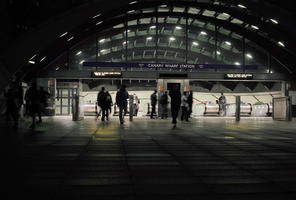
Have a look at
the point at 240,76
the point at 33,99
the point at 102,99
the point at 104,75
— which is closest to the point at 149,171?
the point at 33,99

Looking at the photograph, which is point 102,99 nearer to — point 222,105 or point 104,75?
point 104,75

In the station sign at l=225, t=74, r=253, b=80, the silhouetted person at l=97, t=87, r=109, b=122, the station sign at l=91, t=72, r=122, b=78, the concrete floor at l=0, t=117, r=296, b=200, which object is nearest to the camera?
the concrete floor at l=0, t=117, r=296, b=200

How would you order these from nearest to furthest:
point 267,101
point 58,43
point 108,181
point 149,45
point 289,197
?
1. point 289,197
2. point 108,181
3. point 58,43
4. point 149,45
5. point 267,101

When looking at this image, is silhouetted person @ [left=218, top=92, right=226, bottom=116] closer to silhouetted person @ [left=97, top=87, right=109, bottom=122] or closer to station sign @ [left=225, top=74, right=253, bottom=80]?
station sign @ [left=225, top=74, right=253, bottom=80]

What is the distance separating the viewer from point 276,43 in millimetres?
28359

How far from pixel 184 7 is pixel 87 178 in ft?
83.6

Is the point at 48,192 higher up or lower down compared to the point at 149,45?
lower down

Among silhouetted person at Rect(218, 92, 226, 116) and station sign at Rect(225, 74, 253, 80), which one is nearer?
station sign at Rect(225, 74, 253, 80)

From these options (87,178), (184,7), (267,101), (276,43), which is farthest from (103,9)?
(87,178)

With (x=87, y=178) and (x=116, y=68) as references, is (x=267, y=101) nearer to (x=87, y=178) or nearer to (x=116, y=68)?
(x=116, y=68)

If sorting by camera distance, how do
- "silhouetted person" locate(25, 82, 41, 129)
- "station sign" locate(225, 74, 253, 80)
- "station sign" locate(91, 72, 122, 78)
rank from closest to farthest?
"silhouetted person" locate(25, 82, 41, 129) < "station sign" locate(91, 72, 122, 78) < "station sign" locate(225, 74, 253, 80)

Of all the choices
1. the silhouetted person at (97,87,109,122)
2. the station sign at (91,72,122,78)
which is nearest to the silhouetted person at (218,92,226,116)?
the station sign at (91,72,122,78)

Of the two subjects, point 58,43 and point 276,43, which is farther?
point 276,43

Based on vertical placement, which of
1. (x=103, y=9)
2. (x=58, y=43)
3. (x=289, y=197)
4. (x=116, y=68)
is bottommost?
(x=289, y=197)
